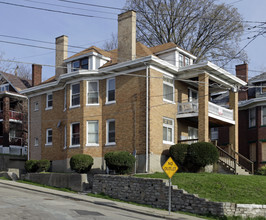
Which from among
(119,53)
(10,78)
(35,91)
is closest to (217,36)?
(119,53)

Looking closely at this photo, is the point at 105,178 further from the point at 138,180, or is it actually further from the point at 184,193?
the point at 184,193

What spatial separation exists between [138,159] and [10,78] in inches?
1014

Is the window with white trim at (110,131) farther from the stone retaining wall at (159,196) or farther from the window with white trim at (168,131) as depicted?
the stone retaining wall at (159,196)

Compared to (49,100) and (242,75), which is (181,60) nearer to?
(242,75)

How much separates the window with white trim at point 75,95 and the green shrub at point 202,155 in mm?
8908

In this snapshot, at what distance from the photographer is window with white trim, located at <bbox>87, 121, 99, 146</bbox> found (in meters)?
29.7

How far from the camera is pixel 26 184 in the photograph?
28031 millimetres

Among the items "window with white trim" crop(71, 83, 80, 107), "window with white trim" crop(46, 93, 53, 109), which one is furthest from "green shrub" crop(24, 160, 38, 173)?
"window with white trim" crop(46, 93, 53, 109)

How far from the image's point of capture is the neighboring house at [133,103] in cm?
2761

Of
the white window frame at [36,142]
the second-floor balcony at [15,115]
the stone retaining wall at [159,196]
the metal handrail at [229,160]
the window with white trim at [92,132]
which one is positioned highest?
the second-floor balcony at [15,115]

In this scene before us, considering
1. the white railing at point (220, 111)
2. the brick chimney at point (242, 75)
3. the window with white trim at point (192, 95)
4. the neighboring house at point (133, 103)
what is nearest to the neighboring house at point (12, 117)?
the neighboring house at point (133, 103)

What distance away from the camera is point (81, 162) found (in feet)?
89.7

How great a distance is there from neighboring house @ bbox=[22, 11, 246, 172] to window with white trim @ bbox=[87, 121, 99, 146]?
0.22 feet

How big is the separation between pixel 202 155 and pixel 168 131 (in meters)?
3.78
